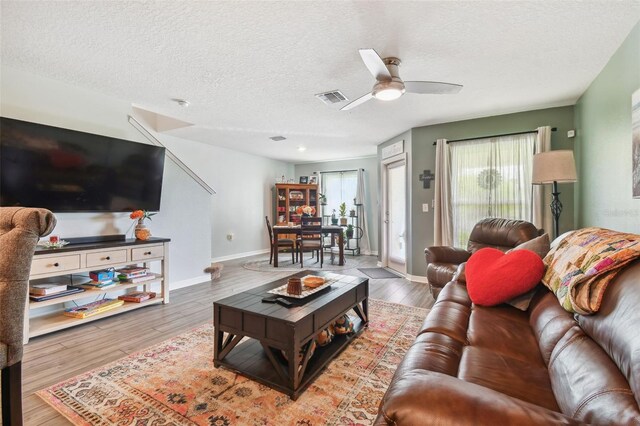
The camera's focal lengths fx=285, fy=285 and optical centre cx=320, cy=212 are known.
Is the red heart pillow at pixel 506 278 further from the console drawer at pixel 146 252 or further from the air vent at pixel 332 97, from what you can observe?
the console drawer at pixel 146 252

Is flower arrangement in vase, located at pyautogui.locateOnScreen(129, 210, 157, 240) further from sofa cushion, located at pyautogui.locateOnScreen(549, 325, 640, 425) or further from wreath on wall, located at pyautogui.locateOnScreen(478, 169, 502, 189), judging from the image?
wreath on wall, located at pyautogui.locateOnScreen(478, 169, 502, 189)

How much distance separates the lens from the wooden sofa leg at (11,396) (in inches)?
43.8

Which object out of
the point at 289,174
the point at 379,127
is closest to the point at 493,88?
the point at 379,127

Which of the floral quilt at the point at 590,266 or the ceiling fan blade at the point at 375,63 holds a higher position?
the ceiling fan blade at the point at 375,63

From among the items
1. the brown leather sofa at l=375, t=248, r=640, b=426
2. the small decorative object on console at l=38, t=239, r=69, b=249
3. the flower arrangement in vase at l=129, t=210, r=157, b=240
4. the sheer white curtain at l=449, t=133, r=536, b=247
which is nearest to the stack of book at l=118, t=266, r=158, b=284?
the flower arrangement in vase at l=129, t=210, r=157, b=240

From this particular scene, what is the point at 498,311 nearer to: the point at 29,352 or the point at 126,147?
the point at 29,352

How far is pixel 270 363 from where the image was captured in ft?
6.34

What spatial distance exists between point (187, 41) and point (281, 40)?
726 mm

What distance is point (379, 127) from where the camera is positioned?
450cm

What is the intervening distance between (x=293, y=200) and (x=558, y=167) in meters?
5.55

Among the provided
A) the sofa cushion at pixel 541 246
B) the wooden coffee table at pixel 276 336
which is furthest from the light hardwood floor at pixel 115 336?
the sofa cushion at pixel 541 246

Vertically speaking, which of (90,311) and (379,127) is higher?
(379,127)

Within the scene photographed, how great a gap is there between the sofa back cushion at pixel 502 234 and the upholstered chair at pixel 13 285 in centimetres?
359

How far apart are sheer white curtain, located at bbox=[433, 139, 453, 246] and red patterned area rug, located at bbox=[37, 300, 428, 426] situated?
233cm
